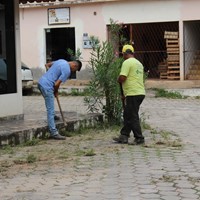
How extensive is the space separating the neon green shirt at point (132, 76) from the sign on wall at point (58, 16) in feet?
40.2

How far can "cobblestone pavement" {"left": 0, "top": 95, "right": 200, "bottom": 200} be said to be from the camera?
583 cm

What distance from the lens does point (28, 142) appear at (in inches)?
358

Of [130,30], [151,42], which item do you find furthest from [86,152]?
[151,42]

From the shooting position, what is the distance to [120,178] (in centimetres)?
661

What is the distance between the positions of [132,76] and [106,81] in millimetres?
1854

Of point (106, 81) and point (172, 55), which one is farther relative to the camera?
point (172, 55)

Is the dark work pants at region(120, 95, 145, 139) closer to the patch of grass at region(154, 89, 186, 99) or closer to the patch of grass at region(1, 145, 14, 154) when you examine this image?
the patch of grass at region(1, 145, 14, 154)

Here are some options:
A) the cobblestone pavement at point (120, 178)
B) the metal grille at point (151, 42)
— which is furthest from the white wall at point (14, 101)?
the metal grille at point (151, 42)

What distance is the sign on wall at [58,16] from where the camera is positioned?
67.9ft

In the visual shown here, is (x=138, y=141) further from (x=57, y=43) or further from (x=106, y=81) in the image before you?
(x=57, y=43)

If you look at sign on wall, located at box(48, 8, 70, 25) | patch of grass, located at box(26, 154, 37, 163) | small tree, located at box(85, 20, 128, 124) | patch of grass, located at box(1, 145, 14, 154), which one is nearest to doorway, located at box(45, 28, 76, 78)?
sign on wall, located at box(48, 8, 70, 25)

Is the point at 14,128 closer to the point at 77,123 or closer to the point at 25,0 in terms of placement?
the point at 77,123

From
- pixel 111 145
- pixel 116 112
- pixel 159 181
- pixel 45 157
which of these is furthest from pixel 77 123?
pixel 159 181

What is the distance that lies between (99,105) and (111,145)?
2.40m
